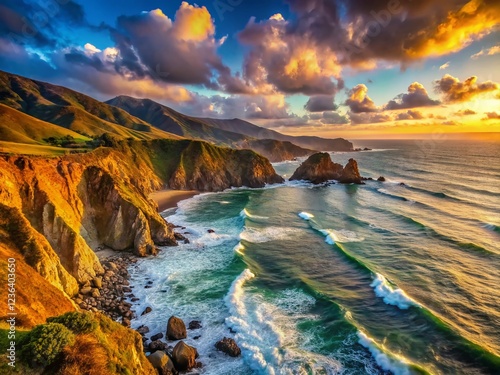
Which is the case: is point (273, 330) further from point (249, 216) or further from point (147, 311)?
point (249, 216)

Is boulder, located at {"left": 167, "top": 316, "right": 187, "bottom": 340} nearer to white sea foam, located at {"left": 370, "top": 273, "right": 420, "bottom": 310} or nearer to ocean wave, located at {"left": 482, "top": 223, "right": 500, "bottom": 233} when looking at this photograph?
white sea foam, located at {"left": 370, "top": 273, "right": 420, "bottom": 310}

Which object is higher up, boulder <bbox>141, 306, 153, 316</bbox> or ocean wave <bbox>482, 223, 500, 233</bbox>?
boulder <bbox>141, 306, 153, 316</bbox>

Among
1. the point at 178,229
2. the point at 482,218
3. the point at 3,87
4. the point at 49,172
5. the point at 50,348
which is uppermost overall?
the point at 3,87

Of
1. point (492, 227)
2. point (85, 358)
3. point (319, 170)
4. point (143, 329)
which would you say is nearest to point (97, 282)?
point (143, 329)

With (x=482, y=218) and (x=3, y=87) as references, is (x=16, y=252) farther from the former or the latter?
(x=3, y=87)

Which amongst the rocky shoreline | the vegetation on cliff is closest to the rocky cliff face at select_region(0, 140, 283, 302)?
the rocky shoreline

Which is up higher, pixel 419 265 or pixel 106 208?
pixel 106 208

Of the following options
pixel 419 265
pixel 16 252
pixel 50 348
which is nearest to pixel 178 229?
pixel 16 252
